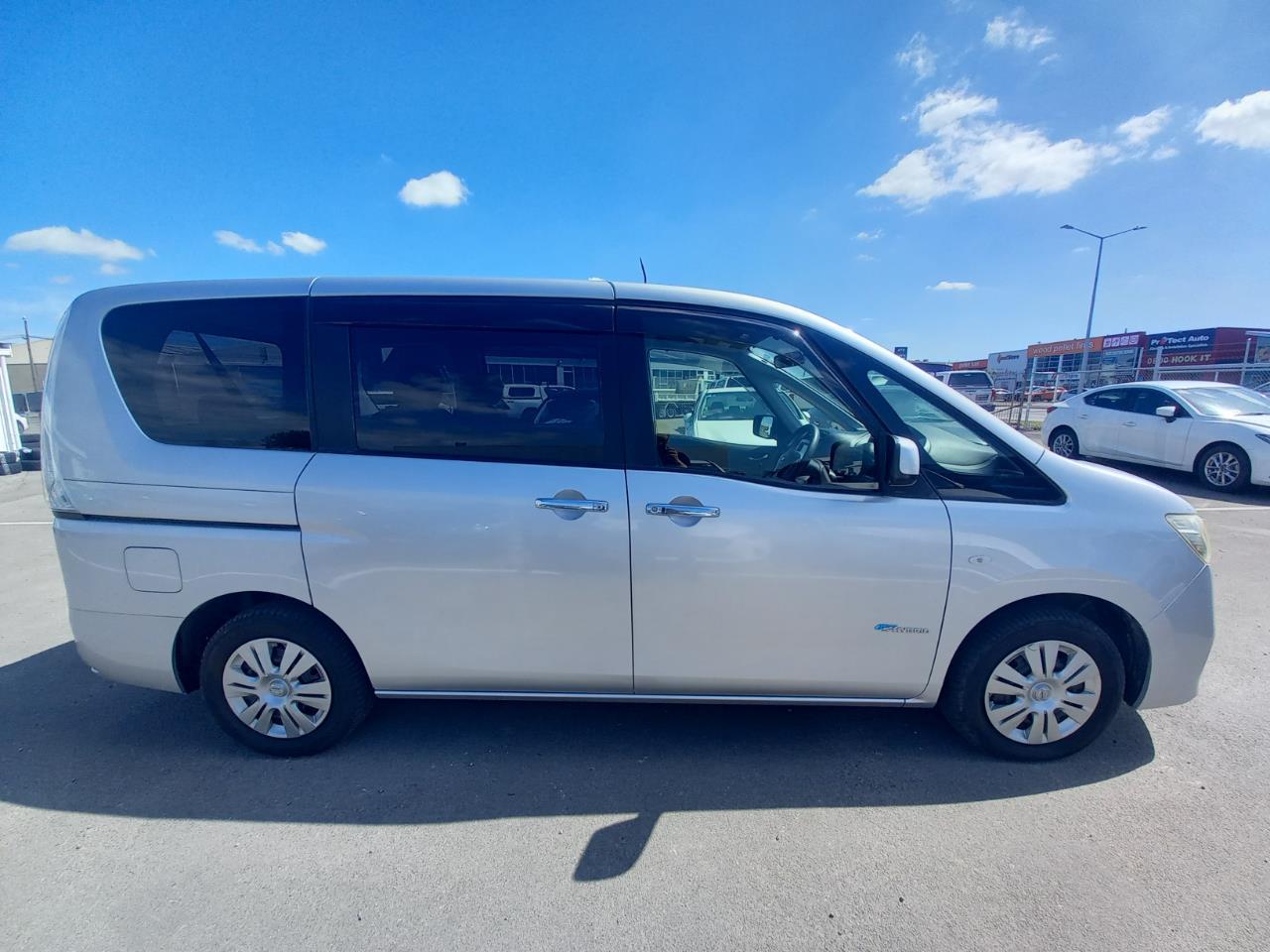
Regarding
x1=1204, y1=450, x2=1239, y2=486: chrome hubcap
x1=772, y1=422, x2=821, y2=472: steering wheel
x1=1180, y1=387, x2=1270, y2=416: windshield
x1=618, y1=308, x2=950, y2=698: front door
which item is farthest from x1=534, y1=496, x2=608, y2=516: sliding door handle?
x1=1180, y1=387, x2=1270, y2=416: windshield

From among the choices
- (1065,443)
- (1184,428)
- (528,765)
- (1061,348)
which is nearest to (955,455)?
(528,765)

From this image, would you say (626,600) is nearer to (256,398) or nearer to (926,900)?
(926,900)

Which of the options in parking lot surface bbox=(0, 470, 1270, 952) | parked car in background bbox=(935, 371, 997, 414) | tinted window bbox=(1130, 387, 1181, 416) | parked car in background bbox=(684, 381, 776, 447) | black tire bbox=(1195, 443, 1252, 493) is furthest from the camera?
parked car in background bbox=(935, 371, 997, 414)

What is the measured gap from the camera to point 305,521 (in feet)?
8.07

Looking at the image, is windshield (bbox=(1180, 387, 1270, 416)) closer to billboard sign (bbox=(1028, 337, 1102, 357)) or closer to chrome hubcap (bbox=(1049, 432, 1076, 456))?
chrome hubcap (bbox=(1049, 432, 1076, 456))

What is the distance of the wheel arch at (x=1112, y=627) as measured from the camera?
2525 mm

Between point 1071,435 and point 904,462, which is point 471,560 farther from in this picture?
point 1071,435

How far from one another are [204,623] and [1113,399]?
39.9 ft

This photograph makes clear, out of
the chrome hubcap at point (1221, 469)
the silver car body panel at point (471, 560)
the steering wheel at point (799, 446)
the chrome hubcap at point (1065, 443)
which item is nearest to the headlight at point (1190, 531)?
the steering wheel at point (799, 446)

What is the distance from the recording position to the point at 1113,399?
9641 mm

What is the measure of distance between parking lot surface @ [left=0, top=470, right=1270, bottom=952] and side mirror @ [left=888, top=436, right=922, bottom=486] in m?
0.69

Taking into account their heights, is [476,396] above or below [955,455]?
above

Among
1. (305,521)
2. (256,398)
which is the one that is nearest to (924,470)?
(305,521)

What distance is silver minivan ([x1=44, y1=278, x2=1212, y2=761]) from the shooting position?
2.41m
